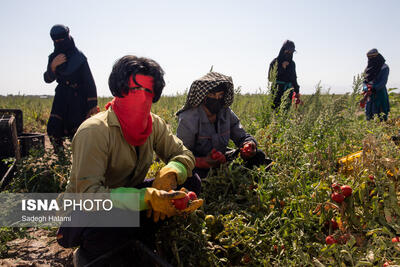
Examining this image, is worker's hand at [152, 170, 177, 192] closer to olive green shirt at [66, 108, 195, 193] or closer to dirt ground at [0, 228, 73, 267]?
olive green shirt at [66, 108, 195, 193]

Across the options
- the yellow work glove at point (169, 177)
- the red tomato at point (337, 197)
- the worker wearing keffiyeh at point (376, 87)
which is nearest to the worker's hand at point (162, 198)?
the yellow work glove at point (169, 177)

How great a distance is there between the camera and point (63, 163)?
2668mm

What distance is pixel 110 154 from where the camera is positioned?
1.70 metres

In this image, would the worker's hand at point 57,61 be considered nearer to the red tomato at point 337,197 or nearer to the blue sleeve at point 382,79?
the red tomato at point 337,197

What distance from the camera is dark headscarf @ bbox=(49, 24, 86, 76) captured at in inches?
133

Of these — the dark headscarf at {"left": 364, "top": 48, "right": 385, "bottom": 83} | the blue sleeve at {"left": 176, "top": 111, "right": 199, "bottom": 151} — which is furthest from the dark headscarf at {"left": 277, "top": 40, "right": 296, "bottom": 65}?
the blue sleeve at {"left": 176, "top": 111, "right": 199, "bottom": 151}

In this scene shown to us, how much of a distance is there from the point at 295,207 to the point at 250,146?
91 centimetres

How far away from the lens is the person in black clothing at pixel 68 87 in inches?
134

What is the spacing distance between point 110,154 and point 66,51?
7.98 feet

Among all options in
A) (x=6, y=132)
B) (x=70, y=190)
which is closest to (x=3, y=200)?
(x=6, y=132)

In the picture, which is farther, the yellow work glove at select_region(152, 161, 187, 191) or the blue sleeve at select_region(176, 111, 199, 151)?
the blue sleeve at select_region(176, 111, 199, 151)

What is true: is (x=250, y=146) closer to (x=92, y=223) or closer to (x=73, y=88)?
(x=92, y=223)

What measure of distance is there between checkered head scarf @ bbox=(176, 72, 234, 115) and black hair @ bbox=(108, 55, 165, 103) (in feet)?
Result: 2.80

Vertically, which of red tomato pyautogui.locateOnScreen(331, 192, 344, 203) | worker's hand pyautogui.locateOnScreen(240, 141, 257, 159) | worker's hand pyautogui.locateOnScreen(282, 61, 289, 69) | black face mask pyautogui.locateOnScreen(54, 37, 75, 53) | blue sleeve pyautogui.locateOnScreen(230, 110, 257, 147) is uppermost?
worker's hand pyautogui.locateOnScreen(282, 61, 289, 69)
